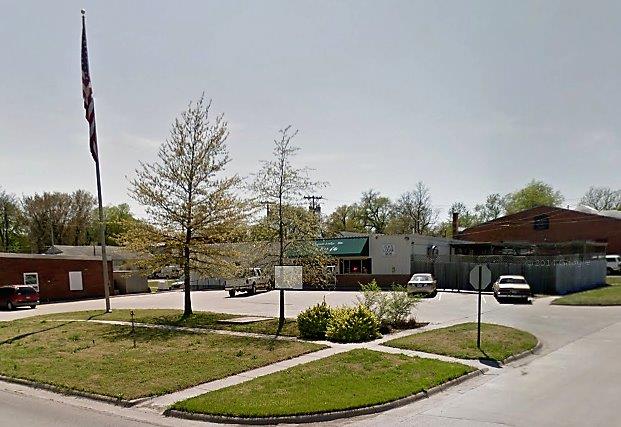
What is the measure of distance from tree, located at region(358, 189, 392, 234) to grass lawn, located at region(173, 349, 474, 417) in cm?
7759

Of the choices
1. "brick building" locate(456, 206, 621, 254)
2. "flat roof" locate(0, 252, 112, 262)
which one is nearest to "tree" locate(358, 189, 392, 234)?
"brick building" locate(456, 206, 621, 254)

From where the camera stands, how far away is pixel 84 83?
2262 centimetres

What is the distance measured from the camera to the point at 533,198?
86.6 metres

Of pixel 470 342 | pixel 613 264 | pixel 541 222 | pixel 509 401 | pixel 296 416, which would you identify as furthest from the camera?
pixel 541 222

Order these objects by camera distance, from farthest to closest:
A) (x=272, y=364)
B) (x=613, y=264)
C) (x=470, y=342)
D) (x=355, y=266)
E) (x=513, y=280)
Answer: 1. (x=613, y=264)
2. (x=355, y=266)
3. (x=513, y=280)
4. (x=470, y=342)
5. (x=272, y=364)

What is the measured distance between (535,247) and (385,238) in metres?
19.6

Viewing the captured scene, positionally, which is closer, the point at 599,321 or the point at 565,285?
the point at 599,321

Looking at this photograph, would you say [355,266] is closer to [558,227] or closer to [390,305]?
[390,305]

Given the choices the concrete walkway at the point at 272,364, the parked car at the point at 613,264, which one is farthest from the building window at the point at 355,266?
the parked car at the point at 613,264

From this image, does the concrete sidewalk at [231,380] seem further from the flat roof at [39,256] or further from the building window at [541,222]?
the building window at [541,222]

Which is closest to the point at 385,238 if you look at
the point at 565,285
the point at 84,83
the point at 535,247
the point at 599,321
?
the point at 565,285

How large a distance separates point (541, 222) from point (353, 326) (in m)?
53.2

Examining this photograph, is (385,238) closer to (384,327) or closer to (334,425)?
(384,327)

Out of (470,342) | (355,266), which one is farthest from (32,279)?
(470,342)
